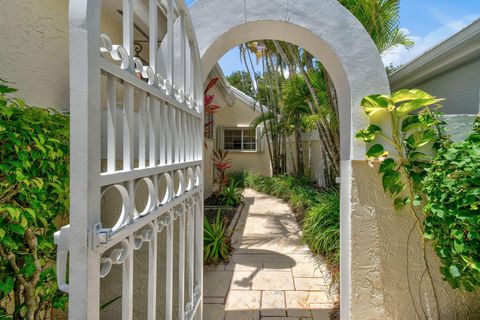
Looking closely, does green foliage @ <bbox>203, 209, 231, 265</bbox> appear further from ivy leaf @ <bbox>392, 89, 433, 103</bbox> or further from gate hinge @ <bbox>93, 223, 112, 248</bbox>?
gate hinge @ <bbox>93, 223, 112, 248</bbox>

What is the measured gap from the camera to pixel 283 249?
5457 mm

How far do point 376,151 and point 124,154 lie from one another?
6.69 ft

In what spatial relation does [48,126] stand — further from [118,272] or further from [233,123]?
[233,123]

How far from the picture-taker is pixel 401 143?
253cm

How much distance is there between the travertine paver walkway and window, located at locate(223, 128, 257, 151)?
8.91 m

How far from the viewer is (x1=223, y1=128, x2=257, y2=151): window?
1518cm

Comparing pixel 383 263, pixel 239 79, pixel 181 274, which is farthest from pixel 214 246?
pixel 239 79

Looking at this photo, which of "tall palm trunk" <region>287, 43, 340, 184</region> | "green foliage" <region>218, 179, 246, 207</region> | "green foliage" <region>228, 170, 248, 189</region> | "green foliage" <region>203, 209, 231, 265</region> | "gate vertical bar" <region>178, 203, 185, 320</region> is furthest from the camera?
"green foliage" <region>228, 170, 248, 189</region>

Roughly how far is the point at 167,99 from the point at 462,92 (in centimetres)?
323

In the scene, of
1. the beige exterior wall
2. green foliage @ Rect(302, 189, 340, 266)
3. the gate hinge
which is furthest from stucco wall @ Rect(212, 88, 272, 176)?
the gate hinge

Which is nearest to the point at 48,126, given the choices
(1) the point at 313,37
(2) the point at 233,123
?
(1) the point at 313,37

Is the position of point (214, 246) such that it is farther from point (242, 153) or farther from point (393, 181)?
point (242, 153)

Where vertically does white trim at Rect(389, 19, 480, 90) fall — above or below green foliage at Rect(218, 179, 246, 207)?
above

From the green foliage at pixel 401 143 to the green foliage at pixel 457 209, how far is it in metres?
0.15
